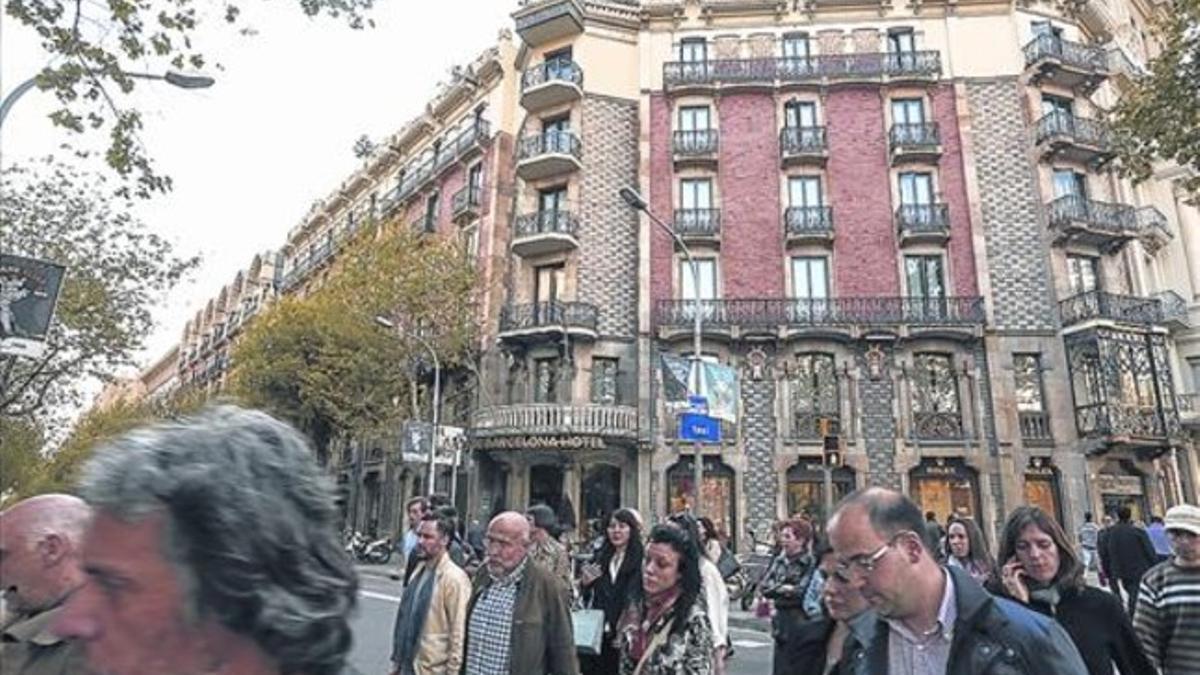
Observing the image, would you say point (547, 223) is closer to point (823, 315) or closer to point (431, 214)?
point (431, 214)

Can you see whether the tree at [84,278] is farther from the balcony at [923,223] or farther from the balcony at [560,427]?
the balcony at [923,223]

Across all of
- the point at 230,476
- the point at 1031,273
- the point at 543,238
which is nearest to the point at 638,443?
the point at 543,238

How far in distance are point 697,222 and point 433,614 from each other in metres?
22.9

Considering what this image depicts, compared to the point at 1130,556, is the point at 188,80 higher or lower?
higher

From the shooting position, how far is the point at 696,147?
2739 centimetres

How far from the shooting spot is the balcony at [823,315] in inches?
982

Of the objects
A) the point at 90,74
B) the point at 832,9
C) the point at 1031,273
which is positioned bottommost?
the point at 90,74

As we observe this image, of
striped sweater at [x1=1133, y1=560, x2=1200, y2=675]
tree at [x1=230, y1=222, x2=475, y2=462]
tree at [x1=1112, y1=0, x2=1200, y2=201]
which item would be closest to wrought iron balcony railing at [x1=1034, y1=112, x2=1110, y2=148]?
tree at [x1=1112, y1=0, x2=1200, y2=201]

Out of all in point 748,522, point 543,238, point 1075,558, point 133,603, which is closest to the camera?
point 133,603

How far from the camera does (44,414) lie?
26.7 metres

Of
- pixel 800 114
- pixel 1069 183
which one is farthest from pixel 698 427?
pixel 1069 183

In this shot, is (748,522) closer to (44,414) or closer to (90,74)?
(90,74)

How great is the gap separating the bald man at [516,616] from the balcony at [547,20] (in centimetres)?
2651

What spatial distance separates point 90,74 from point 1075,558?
8008 mm
